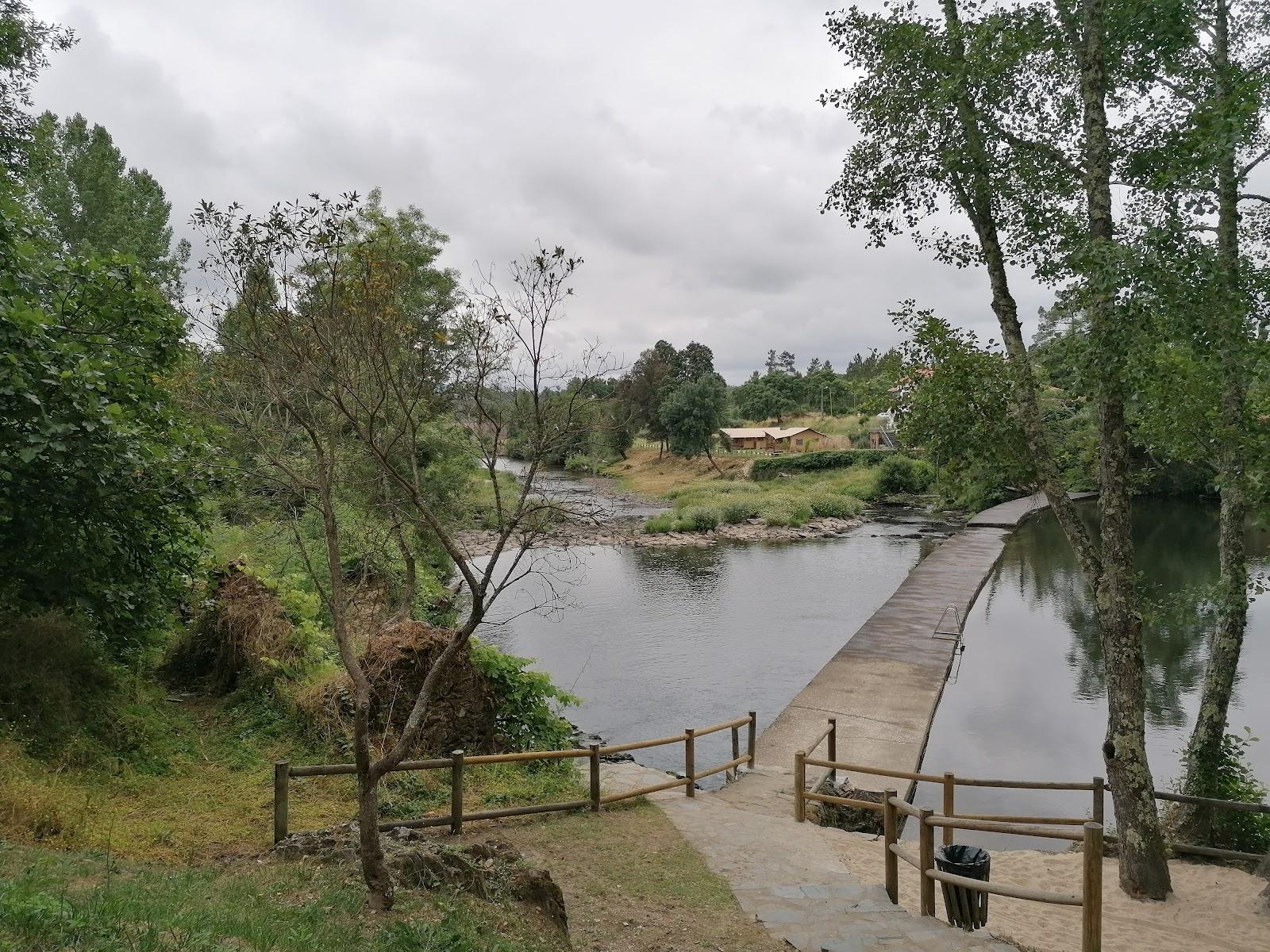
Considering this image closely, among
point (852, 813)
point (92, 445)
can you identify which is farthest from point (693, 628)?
point (92, 445)

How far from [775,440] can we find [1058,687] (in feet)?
171

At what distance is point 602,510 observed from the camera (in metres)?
8.20

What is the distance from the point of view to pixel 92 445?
6.93 metres

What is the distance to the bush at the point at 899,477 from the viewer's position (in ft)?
178

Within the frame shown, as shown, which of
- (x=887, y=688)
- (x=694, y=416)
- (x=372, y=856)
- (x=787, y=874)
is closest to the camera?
(x=372, y=856)

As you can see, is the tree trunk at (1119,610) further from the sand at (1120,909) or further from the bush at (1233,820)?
the bush at (1233,820)

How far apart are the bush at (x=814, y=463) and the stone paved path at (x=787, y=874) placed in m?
48.6

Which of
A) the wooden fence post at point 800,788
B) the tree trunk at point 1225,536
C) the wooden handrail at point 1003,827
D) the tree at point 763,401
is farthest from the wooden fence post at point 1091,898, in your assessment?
the tree at point 763,401

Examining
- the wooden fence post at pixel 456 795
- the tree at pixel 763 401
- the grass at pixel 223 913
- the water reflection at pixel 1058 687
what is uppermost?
the tree at pixel 763 401

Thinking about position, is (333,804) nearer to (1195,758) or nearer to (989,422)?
(989,422)

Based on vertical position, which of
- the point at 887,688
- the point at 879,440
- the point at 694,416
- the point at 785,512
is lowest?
the point at 887,688

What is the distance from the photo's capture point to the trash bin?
21.5 feet

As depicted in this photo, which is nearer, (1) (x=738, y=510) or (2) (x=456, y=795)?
(2) (x=456, y=795)

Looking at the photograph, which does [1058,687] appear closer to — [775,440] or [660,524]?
[660,524]
